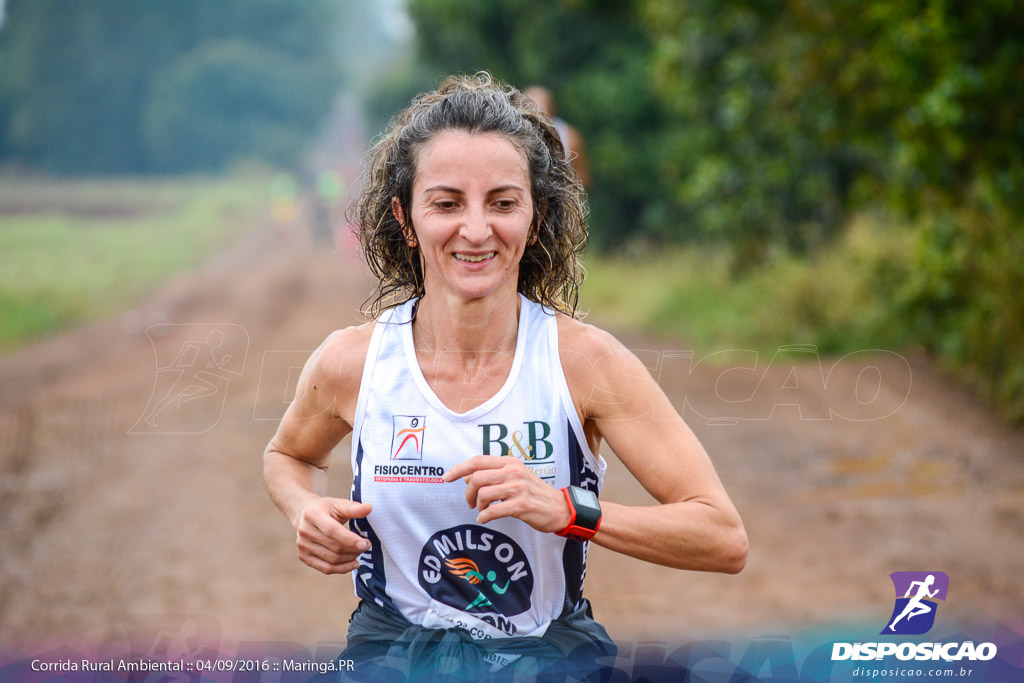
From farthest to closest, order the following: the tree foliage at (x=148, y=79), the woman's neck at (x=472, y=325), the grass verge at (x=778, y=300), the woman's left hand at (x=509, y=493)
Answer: the tree foliage at (x=148, y=79)
the grass verge at (x=778, y=300)
the woman's neck at (x=472, y=325)
the woman's left hand at (x=509, y=493)

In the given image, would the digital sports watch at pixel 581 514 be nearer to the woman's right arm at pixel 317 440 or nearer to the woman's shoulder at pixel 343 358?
the woman's right arm at pixel 317 440

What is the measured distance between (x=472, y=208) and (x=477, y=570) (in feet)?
2.54

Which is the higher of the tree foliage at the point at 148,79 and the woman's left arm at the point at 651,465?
the tree foliage at the point at 148,79

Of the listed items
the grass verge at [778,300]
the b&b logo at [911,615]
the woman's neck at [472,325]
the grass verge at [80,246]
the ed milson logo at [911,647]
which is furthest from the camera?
the grass verge at [80,246]

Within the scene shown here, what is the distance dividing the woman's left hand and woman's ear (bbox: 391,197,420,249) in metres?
0.65

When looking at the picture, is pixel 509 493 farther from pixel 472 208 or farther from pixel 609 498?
pixel 609 498

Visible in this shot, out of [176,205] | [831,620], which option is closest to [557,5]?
[176,205]

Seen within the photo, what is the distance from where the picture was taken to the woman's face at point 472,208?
6.73 ft

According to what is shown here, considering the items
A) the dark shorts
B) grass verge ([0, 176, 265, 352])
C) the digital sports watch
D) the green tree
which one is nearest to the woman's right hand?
the dark shorts

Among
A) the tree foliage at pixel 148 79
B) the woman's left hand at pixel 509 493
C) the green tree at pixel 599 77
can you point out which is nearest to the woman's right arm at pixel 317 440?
the woman's left hand at pixel 509 493

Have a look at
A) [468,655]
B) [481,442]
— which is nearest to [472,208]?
[481,442]

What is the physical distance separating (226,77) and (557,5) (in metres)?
6.72

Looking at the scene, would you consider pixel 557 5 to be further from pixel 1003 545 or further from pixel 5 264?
pixel 1003 545

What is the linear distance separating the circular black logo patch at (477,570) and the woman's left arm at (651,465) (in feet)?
0.77
